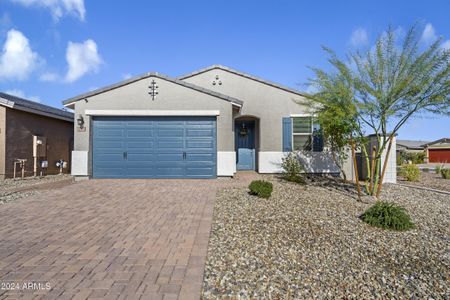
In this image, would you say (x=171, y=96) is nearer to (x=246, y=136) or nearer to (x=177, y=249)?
(x=246, y=136)

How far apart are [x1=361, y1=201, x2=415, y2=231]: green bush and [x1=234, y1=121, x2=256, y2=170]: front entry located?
8.75 metres

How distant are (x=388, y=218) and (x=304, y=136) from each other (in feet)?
25.6

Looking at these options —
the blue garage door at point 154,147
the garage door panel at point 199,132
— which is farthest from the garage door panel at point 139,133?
the garage door panel at point 199,132

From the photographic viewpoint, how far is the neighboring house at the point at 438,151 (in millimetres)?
37906

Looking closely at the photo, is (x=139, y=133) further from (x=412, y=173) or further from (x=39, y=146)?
(x=412, y=173)

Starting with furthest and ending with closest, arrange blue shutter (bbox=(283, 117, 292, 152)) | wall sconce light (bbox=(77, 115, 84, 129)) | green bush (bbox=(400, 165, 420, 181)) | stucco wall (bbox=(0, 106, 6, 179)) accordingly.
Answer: blue shutter (bbox=(283, 117, 292, 152))
green bush (bbox=(400, 165, 420, 181))
stucco wall (bbox=(0, 106, 6, 179))
wall sconce light (bbox=(77, 115, 84, 129))

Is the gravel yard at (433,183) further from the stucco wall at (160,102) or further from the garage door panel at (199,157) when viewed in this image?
the garage door panel at (199,157)

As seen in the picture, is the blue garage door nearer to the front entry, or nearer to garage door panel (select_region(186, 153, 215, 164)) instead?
garage door panel (select_region(186, 153, 215, 164))

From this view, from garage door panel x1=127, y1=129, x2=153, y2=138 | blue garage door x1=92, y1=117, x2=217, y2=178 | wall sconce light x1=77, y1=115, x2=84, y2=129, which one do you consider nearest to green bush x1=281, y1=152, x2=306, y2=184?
blue garage door x1=92, y1=117, x2=217, y2=178

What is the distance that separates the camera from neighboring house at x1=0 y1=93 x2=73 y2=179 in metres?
11.8

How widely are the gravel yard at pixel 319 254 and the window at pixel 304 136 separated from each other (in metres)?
6.02

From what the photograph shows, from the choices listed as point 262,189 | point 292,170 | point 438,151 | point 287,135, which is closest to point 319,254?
point 262,189

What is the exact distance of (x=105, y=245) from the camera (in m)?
4.23

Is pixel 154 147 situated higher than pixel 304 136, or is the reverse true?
pixel 304 136
